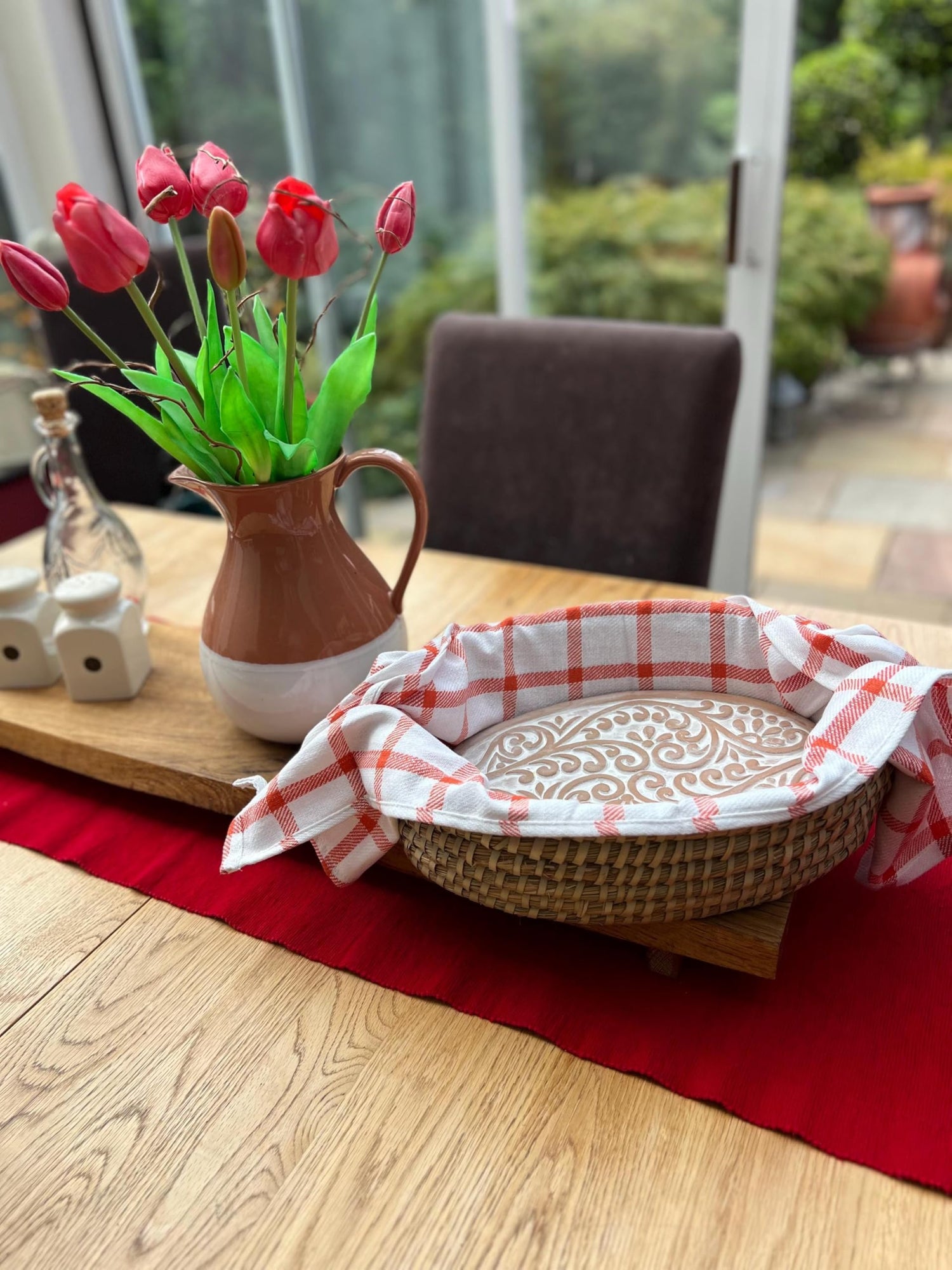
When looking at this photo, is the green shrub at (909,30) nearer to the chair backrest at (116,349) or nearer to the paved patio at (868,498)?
the paved patio at (868,498)

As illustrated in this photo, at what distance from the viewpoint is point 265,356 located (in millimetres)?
760

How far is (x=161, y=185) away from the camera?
662 millimetres

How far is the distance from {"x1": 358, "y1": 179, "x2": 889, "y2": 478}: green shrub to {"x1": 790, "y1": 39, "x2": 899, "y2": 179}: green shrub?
0.09 metres

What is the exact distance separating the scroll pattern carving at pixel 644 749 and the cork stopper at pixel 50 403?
0.53 meters

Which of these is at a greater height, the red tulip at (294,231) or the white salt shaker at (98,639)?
the red tulip at (294,231)

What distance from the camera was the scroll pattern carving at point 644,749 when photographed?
0.65 m

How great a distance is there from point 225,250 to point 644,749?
16.3 inches

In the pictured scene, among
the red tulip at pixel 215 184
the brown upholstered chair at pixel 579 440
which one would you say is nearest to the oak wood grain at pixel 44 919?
the red tulip at pixel 215 184

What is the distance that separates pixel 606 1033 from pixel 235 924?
263mm

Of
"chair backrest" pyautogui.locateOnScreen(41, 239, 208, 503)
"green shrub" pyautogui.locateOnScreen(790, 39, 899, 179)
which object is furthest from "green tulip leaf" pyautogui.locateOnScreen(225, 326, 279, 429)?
"green shrub" pyautogui.locateOnScreen(790, 39, 899, 179)

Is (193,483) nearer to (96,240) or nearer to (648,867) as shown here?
(96,240)

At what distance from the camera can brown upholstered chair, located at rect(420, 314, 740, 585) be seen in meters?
1.23

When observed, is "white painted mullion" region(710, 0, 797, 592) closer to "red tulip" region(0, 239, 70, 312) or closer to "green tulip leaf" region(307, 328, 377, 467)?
"green tulip leaf" region(307, 328, 377, 467)

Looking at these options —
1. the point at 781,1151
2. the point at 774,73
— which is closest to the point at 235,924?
the point at 781,1151
